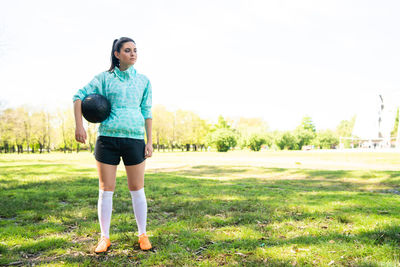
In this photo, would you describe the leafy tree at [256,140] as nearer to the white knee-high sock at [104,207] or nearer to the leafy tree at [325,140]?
the leafy tree at [325,140]

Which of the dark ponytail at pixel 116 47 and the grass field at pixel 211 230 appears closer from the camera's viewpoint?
the grass field at pixel 211 230

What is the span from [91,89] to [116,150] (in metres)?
0.88

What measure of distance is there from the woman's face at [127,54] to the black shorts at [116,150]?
1.03 metres

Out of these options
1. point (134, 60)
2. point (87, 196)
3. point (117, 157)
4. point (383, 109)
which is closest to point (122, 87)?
point (134, 60)

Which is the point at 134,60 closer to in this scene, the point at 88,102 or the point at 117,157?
the point at 88,102

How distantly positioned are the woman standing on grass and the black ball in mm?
81

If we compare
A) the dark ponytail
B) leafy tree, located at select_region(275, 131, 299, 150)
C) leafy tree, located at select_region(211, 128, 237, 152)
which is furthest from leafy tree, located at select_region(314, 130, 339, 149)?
the dark ponytail

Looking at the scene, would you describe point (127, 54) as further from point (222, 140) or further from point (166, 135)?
point (166, 135)

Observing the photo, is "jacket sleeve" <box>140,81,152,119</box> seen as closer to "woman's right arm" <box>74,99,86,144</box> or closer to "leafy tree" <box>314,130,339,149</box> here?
"woman's right arm" <box>74,99,86,144</box>

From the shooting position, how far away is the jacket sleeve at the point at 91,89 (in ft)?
11.3

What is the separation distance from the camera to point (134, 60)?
3592 mm

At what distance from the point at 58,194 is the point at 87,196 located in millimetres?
851

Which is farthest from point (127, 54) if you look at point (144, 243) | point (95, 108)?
point (144, 243)

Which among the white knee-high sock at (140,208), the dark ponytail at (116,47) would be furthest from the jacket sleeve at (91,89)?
the white knee-high sock at (140,208)
